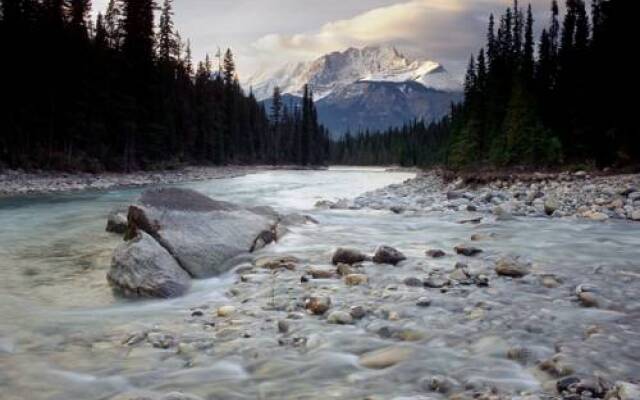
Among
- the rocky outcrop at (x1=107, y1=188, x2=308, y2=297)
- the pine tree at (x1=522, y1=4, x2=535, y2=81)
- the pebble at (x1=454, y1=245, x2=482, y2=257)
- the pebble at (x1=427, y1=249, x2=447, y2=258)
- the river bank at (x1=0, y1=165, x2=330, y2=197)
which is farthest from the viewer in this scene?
the pine tree at (x1=522, y1=4, x2=535, y2=81)

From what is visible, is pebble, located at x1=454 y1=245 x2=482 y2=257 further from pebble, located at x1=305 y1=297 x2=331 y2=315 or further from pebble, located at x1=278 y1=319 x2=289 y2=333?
pebble, located at x1=278 y1=319 x2=289 y2=333

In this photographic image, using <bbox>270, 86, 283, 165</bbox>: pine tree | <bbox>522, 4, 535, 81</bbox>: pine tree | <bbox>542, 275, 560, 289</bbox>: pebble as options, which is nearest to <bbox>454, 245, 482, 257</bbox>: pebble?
<bbox>542, 275, 560, 289</bbox>: pebble

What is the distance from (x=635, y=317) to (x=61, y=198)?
76.4 ft

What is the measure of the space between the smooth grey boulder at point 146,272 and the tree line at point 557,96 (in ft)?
86.2

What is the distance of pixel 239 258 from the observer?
8.67 m

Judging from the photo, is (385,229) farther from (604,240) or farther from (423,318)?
(423,318)

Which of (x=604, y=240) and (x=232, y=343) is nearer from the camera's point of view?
(x=232, y=343)

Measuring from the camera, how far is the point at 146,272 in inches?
276

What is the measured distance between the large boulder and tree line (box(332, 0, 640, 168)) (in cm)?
2377

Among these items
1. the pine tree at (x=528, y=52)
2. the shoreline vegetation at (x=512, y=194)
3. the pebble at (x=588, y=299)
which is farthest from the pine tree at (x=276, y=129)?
the pebble at (x=588, y=299)

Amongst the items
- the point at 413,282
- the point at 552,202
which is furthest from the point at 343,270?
the point at 552,202

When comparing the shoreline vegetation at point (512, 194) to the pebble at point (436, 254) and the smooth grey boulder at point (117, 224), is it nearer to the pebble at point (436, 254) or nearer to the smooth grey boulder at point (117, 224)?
the pebble at point (436, 254)

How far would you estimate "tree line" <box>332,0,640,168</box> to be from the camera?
2853 cm

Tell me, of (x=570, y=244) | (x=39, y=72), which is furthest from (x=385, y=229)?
(x=39, y=72)
